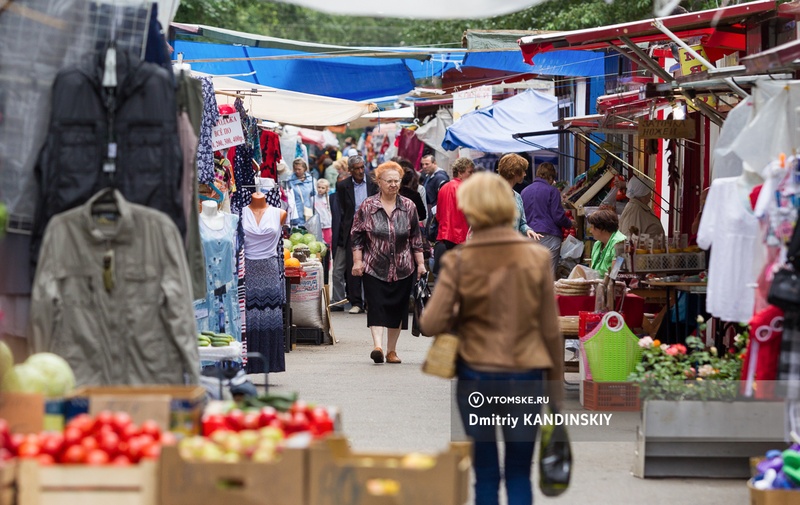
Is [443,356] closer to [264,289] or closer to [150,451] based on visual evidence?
[150,451]

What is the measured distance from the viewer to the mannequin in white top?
404 inches

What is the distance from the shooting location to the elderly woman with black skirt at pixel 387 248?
1248cm

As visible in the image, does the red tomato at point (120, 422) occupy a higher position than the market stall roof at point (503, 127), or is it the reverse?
the market stall roof at point (503, 127)

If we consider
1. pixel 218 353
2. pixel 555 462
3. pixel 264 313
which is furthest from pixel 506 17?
pixel 555 462

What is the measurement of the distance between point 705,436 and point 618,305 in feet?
10.7

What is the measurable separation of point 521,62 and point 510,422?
13374mm

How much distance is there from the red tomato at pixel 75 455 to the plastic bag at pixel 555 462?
2.22 metres

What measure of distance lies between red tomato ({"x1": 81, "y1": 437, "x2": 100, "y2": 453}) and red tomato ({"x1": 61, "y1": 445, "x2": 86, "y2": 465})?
2cm

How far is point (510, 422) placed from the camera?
18.4 ft

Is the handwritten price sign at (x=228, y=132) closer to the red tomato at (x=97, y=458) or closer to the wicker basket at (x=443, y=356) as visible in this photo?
the wicker basket at (x=443, y=356)

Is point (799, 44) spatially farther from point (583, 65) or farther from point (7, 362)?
point (583, 65)

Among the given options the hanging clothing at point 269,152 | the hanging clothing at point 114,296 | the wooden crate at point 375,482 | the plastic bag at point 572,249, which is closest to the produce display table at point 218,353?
the hanging clothing at point 114,296

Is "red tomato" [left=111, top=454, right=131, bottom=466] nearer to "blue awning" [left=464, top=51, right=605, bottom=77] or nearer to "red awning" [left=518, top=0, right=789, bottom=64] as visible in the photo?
"red awning" [left=518, top=0, right=789, bottom=64]

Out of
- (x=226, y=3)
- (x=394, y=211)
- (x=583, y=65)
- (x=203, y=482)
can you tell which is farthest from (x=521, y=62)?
(x=203, y=482)
